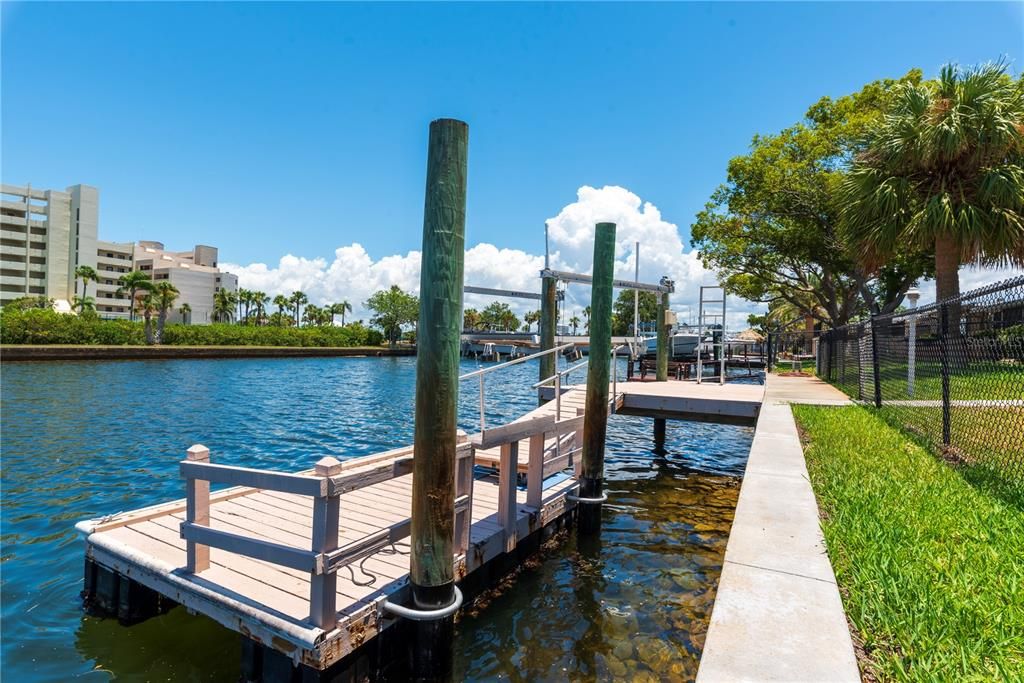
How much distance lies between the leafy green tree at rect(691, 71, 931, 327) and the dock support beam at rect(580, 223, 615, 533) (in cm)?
1909

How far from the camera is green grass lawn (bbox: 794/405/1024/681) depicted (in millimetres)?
2502

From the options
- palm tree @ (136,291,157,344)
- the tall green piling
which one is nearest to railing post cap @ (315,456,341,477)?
the tall green piling

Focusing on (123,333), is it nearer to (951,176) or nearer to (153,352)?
(153,352)

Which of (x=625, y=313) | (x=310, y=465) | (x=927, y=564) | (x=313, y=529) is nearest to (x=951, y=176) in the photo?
(x=927, y=564)

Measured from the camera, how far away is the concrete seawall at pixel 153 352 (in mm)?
44906

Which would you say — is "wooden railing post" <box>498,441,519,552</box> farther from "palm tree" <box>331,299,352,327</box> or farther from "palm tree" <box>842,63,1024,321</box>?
"palm tree" <box>331,299,352,327</box>

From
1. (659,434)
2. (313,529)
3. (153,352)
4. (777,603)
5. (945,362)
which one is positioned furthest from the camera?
(153,352)

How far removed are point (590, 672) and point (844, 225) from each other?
17.2 m

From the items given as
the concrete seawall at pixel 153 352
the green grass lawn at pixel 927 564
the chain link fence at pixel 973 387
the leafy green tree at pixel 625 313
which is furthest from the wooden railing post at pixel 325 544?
the leafy green tree at pixel 625 313

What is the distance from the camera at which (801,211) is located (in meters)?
24.5

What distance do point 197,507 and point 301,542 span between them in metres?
1.10

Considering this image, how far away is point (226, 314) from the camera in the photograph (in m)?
97.8

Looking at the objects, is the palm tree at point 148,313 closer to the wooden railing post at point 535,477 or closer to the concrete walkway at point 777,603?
the wooden railing post at point 535,477

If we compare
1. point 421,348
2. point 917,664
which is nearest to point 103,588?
point 421,348
